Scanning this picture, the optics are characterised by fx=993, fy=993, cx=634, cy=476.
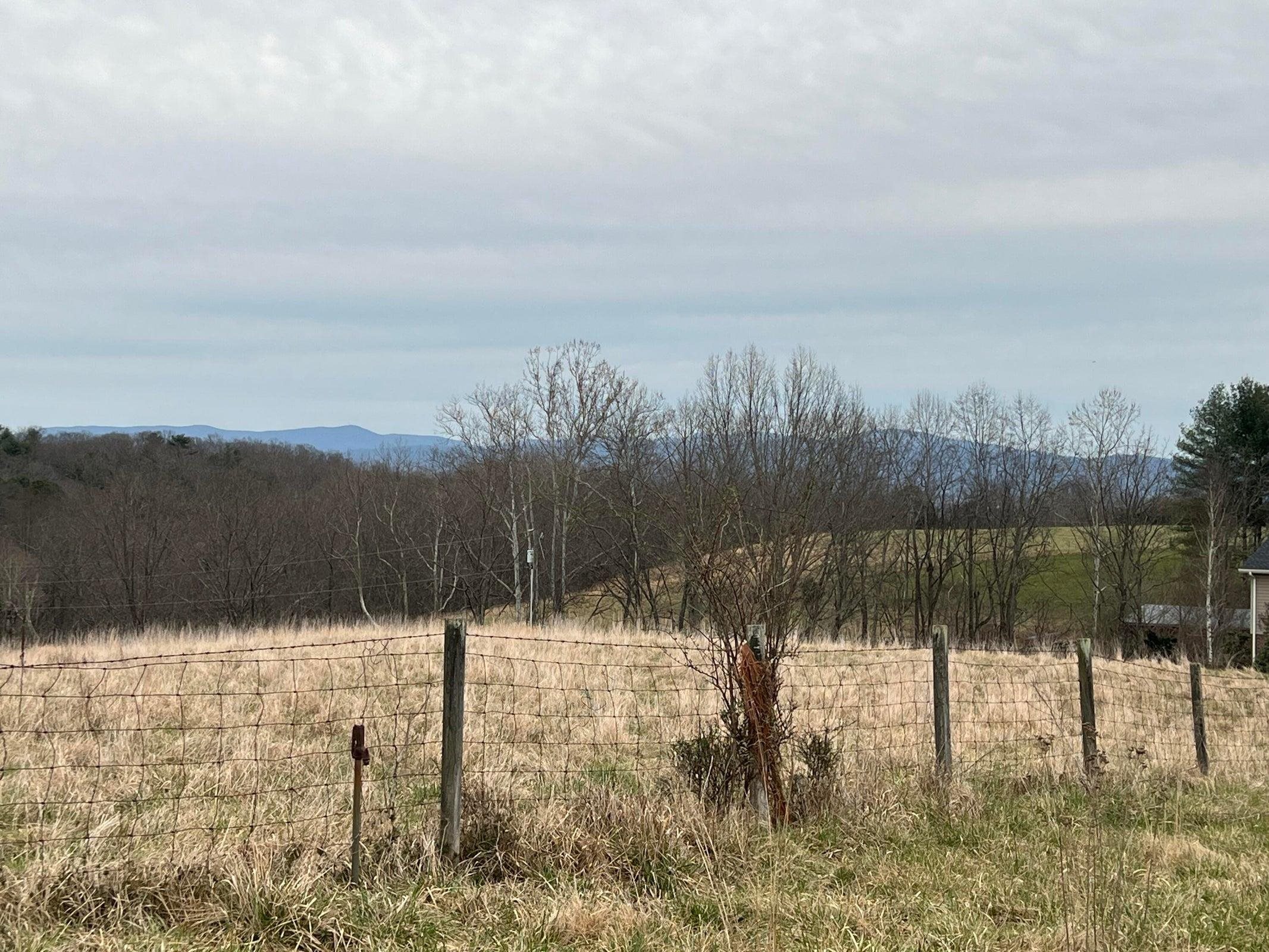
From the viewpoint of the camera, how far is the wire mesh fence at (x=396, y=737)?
19.0 feet

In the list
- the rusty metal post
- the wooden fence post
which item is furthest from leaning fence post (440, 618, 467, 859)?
the rusty metal post

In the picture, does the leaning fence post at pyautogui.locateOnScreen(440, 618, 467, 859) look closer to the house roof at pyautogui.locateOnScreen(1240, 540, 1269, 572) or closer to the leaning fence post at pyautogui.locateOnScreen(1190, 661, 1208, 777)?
the leaning fence post at pyautogui.locateOnScreen(1190, 661, 1208, 777)

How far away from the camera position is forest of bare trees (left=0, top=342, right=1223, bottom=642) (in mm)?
48156

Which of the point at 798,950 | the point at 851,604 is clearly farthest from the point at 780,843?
the point at 851,604

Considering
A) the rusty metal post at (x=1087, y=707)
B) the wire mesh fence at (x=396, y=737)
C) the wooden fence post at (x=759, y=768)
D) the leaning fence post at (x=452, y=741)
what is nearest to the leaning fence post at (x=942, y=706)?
the wire mesh fence at (x=396, y=737)

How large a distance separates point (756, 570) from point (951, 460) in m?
51.5

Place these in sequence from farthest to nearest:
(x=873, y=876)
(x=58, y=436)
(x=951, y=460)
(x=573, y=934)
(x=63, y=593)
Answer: (x=58, y=436) < (x=63, y=593) < (x=951, y=460) < (x=873, y=876) < (x=573, y=934)

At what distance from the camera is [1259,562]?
36719 millimetres

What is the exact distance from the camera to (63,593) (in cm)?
6044

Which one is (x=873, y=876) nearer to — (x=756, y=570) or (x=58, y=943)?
(x=756, y=570)

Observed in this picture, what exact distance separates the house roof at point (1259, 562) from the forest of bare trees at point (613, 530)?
11.4m

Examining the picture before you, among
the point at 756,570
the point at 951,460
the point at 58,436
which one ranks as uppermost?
the point at 58,436

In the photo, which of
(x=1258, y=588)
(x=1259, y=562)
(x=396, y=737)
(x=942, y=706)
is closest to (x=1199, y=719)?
(x=942, y=706)

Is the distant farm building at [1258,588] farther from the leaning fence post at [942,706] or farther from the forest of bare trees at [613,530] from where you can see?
the leaning fence post at [942,706]
